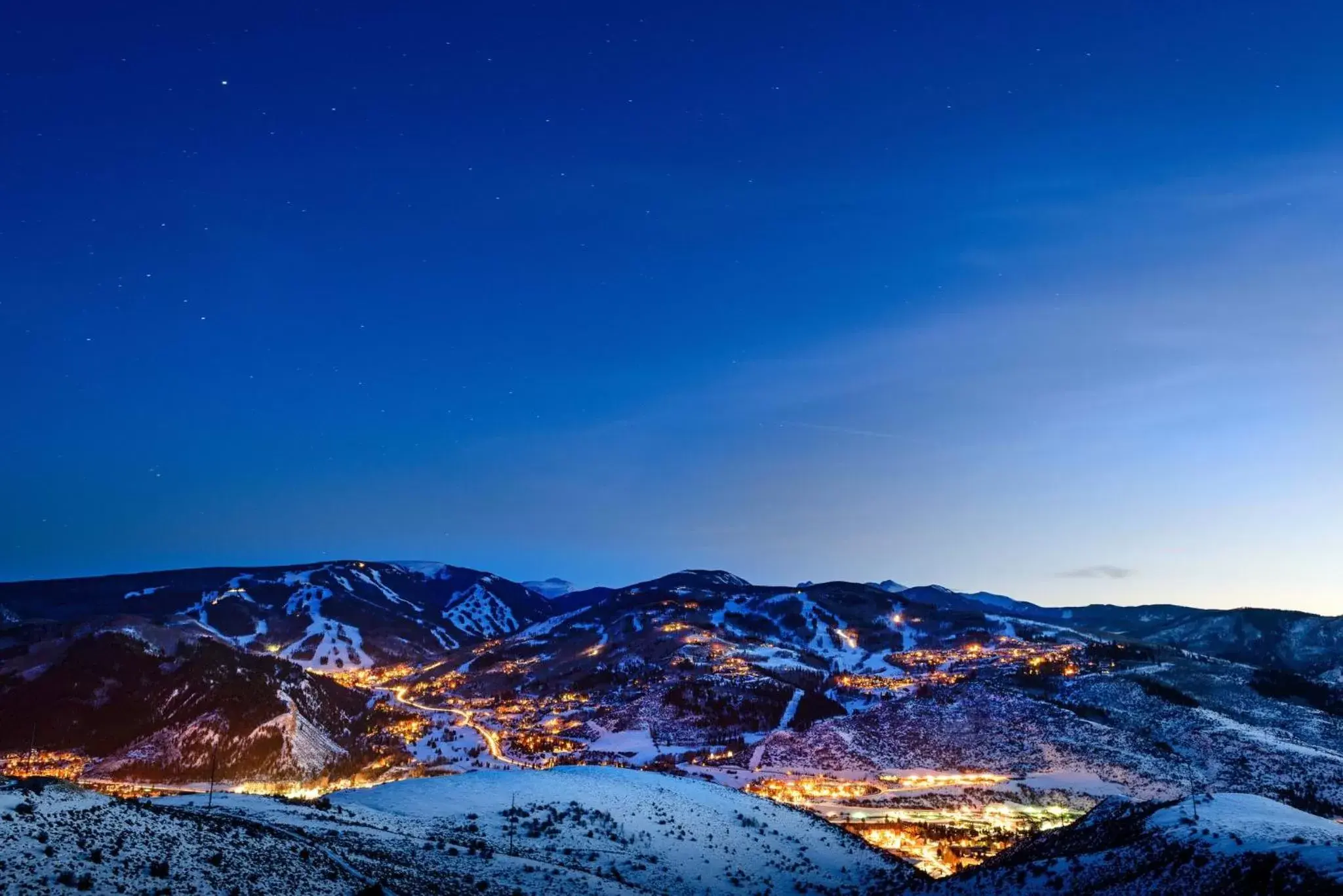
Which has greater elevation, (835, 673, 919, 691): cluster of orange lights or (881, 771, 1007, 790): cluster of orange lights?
(835, 673, 919, 691): cluster of orange lights

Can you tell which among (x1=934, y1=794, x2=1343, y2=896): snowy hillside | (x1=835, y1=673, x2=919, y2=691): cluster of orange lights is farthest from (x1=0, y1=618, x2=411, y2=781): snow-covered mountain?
(x1=934, y1=794, x2=1343, y2=896): snowy hillside

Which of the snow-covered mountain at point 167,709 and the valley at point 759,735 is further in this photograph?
the snow-covered mountain at point 167,709

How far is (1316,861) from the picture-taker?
3041 cm

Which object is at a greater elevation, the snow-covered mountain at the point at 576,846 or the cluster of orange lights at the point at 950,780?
the snow-covered mountain at the point at 576,846

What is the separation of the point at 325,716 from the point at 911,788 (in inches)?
4848

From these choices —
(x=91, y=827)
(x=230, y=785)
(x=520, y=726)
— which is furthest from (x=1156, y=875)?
(x=520, y=726)

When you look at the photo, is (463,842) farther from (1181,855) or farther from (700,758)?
(700,758)

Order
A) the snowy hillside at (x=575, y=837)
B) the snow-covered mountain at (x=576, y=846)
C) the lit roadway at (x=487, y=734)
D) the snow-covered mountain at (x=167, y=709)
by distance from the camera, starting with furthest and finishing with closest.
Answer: the lit roadway at (x=487, y=734)
the snow-covered mountain at (x=167, y=709)
the snowy hillside at (x=575, y=837)
the snow-covered mountain at (x=576, y=846)

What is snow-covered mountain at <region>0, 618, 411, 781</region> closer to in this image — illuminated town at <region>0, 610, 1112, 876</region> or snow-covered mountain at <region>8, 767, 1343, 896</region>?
illuminated town at <region>0, 610, 1112, 876</region>

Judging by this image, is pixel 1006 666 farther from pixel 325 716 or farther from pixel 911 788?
pixel 325 716

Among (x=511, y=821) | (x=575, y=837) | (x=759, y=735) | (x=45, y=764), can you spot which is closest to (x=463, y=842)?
(x=511, y=821)

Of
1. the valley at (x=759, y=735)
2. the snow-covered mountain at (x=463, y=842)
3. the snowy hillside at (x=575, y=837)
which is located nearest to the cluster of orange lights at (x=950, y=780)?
the valley at (x=759, y=735)

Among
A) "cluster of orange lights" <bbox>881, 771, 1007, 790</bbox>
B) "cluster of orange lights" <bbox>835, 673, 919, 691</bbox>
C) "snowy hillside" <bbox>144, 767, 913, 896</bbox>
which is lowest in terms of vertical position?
"cluster of orange lights" <bbox>881, 771, 1007, 790</bbox>

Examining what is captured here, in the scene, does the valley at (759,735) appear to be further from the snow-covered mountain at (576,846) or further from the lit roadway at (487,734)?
the snow-covered mountain at (576,846)
